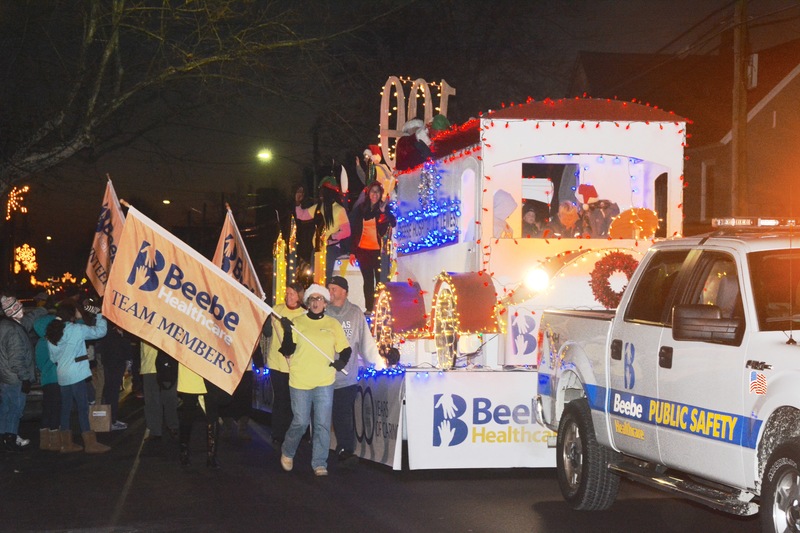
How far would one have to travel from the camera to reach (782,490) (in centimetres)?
657

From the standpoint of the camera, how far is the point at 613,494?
938 cm

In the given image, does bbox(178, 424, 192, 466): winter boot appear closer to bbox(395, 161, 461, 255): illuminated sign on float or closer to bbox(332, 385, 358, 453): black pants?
bbox(332, 385, 358, 453): black pants

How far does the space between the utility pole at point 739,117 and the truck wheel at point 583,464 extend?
1302cm

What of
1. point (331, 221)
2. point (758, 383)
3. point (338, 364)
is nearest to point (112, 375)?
point (331, 221)

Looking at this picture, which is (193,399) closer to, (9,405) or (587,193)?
(9,405)

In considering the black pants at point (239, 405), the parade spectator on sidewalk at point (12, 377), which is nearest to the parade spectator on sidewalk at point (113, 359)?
the black pants at point (239, 405)

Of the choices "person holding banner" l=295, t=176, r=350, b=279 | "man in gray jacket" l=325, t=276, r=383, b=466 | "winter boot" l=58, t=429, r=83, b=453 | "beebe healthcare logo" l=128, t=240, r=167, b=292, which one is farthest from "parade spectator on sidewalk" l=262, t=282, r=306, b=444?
"person holding banner" l=295, t=176, r=350, b=279

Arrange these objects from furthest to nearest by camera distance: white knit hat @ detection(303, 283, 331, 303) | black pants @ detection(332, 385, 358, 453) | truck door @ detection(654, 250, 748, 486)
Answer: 1. black pants @ detection(332, 385, 358, 453)
2. white knit hat @ detection(303, 283, 331, 303)
3. truck door @ detection(654, 250, 748, 486)

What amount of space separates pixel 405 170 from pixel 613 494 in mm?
8823

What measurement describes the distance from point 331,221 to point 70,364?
227 inches

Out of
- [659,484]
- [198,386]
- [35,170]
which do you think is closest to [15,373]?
[198,386]

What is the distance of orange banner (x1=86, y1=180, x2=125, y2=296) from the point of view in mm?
16031

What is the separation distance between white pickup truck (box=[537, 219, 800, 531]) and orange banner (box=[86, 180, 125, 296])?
7.86 meters

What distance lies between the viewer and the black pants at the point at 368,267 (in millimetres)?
17453
